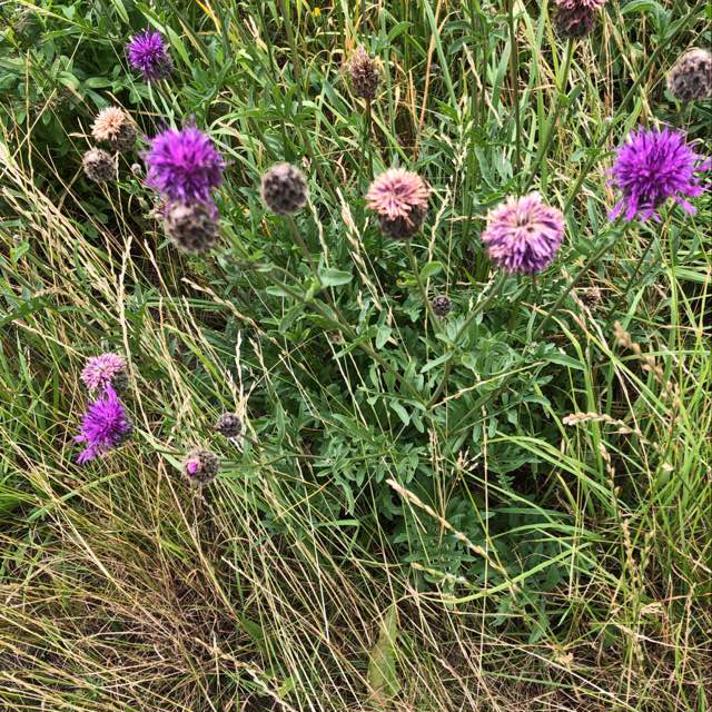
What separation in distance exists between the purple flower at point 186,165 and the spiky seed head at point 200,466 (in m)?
0.73

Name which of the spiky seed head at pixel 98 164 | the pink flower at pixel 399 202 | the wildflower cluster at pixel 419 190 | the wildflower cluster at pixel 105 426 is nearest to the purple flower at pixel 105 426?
the wildflower cluster at pixel 105 426

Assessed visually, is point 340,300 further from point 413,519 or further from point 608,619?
point 608,619

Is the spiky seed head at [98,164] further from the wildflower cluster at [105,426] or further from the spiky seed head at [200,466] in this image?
the spiky seed head at [200,466]

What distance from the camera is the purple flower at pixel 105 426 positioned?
2.35 meters

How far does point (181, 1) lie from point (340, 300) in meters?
1.66

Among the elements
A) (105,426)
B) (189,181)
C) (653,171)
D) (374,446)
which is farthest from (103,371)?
(653,171)

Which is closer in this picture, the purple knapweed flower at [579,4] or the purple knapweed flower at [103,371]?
the purple knapweed flower at [579,4]

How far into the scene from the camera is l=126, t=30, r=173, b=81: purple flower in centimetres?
256

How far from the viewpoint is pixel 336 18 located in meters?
3.48

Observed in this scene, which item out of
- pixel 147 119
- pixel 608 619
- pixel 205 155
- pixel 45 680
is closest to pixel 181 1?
pixel 147 119

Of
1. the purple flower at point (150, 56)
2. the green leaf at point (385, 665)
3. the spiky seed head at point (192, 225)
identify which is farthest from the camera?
the purple flower at point (150, 56)

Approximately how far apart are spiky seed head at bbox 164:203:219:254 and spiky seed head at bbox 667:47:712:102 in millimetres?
1202

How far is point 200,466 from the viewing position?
6.90 feet

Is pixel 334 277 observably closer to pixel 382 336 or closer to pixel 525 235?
pixel 382 336
